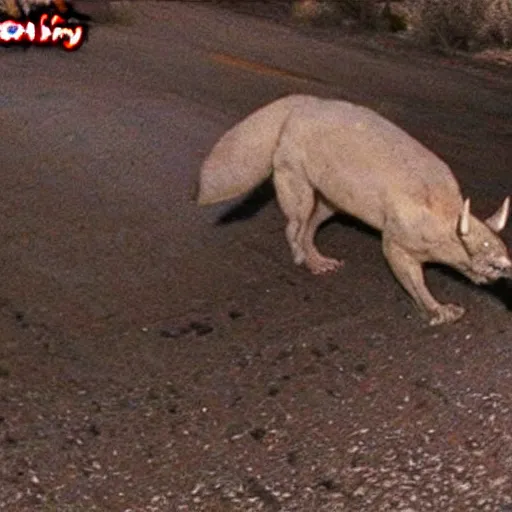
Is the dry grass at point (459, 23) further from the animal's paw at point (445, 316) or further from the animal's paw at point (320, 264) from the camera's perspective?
the animal's paw at point (445, 316)

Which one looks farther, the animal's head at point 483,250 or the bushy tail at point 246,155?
the bushy tail at point 246,155

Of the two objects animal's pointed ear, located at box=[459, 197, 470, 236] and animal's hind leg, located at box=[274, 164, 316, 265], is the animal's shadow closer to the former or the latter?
animal's hind leg, located at box=[274, 164, 316, 265]

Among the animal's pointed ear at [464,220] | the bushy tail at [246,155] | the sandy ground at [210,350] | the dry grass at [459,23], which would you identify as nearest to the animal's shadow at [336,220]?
the sandy ground at [210,350]

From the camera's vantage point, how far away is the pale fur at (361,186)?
8.20 m

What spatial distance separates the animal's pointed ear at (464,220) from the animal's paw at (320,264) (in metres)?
1.34

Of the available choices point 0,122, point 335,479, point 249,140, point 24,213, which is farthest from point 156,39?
point 335,479

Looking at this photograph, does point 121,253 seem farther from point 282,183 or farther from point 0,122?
point 0,122

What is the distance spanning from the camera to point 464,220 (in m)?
8.01

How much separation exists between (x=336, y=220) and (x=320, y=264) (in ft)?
2.92

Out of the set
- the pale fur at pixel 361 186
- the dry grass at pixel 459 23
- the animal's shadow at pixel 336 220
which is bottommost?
the dry grass at pixel 459 23

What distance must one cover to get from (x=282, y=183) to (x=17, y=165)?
3.30m

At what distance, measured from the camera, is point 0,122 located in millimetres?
13312

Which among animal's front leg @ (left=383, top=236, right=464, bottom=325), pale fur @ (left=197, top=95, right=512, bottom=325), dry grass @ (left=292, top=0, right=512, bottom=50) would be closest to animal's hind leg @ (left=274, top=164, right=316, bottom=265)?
pale fur @ (left=197, top=95, right=512, bottom=325)

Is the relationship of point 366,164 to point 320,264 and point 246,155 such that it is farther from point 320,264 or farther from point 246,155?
point 320,264
